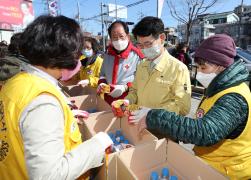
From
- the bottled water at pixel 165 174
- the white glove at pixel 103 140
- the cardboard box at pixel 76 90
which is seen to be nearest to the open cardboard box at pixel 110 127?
the bottled water at pixel 165 174

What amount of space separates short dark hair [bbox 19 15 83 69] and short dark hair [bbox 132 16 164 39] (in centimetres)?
117

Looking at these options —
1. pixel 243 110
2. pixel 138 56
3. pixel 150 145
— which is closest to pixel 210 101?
pixel 243 110

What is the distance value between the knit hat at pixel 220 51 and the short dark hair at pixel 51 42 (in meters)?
0.83

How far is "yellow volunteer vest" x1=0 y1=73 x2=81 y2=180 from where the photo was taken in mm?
974

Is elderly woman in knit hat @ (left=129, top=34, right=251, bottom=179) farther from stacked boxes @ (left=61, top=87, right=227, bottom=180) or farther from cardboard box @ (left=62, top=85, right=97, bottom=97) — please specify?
cardboard box @ (left=62, top=85, right=97, bottom=97)

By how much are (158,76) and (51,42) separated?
126cm

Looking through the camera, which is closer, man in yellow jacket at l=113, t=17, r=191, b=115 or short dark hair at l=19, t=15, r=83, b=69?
short dark hair at l=19, t=15, r=83, b=69

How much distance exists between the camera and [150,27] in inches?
86.1

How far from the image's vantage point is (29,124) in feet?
3.03

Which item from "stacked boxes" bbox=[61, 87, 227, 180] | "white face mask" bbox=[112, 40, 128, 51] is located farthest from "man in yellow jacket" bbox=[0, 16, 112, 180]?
"white face mask" bbox=[112, 40, 128, 51]

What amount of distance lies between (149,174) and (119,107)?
66cm

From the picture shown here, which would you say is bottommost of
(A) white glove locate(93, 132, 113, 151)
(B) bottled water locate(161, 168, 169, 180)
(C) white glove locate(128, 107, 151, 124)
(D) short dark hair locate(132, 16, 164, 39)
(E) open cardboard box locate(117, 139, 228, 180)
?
(B) bottled water locate(161, 168, 169, 180)

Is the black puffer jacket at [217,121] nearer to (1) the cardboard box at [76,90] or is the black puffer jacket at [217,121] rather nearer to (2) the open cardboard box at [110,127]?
(2) the open cardboard box at [110,127]

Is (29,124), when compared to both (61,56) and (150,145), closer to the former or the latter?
(61,56)
